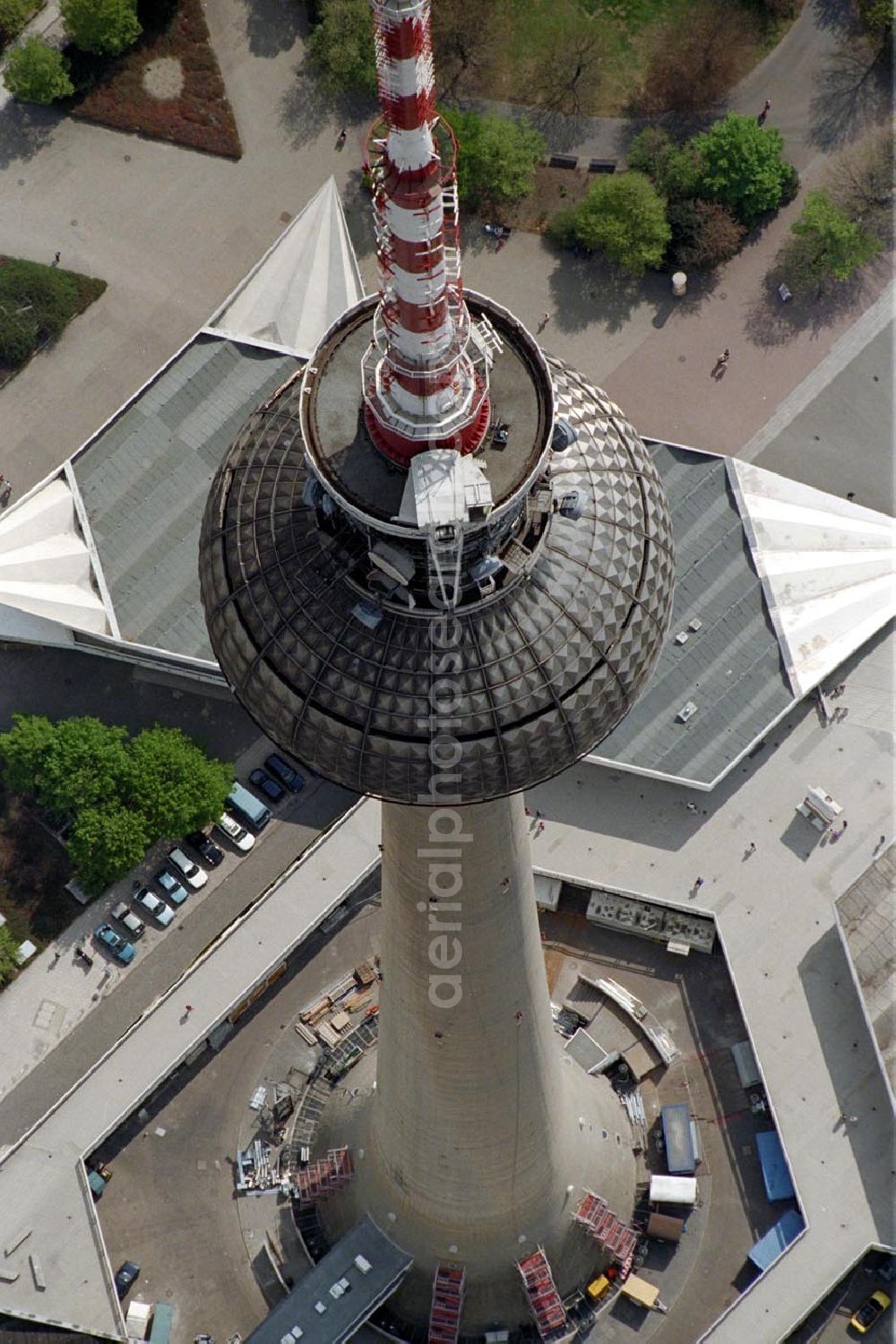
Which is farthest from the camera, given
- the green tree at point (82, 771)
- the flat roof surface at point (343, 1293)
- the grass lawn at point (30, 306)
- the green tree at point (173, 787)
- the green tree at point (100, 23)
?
the green tree at point (100, 23)

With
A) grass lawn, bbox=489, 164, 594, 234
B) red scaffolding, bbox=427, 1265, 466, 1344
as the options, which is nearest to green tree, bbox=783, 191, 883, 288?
grass lawn, bbox=489, 164, 594, 234

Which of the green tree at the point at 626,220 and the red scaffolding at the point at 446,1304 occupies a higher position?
the green tree at the point at 626,220

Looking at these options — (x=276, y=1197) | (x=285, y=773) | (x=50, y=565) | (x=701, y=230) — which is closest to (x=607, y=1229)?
(x=276, y=1197)

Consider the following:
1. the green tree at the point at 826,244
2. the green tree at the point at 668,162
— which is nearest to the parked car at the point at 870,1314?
the green tree at the point at 826,244

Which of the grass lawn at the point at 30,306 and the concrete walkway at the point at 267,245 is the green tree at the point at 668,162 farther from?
the grass lawn at the point at 30,306

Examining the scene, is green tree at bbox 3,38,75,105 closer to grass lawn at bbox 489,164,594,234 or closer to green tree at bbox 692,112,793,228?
grass lawn at bbox 489,164,594,234

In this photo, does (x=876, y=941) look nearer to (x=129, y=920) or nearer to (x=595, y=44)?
(x=129, y=920)
